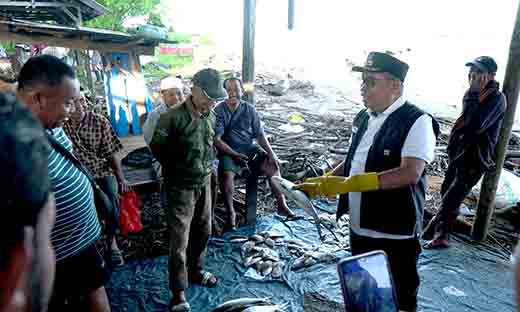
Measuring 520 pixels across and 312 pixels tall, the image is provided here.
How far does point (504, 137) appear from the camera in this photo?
17.0 ft

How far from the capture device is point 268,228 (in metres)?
6.03

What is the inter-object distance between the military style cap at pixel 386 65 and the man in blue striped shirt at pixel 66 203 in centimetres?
201

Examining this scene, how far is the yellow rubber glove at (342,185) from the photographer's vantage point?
2633mm

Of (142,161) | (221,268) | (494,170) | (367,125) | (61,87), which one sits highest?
(61,87)

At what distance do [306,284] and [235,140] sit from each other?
7.92 feet

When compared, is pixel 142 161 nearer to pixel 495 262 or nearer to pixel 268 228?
pixel 268 228

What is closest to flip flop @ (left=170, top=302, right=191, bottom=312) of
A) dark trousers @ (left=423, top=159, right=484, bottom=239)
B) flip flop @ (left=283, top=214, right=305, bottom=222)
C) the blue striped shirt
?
the blue striped shirt

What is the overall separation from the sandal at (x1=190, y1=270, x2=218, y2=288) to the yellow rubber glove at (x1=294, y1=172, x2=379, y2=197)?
1997 millimetres

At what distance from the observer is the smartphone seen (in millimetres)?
2045

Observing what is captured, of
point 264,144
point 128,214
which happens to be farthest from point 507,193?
point 128,214

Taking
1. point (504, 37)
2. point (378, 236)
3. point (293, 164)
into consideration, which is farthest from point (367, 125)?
point (504, 37)

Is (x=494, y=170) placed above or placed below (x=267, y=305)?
above

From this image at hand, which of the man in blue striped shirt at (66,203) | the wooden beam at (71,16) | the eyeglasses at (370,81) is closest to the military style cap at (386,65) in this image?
the eyeglasses at (370,81)

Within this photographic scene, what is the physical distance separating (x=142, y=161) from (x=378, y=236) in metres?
4.68
